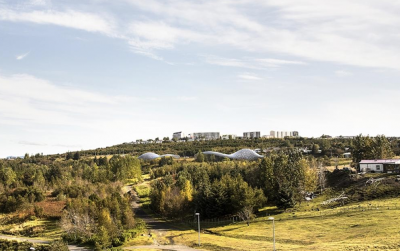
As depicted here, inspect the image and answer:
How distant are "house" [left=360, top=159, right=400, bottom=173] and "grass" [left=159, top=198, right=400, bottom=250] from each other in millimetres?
30064

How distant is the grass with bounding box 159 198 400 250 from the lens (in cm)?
5259

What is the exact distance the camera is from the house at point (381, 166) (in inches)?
4176

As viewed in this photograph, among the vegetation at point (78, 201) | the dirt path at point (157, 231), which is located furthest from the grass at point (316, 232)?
the vegetation at point (78, 201)

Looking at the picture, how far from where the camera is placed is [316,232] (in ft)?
208

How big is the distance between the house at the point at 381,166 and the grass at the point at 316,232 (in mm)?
30064

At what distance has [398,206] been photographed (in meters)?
71.4

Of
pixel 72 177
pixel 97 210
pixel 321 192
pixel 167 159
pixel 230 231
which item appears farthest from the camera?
pixel 167 159

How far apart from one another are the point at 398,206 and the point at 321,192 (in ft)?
104

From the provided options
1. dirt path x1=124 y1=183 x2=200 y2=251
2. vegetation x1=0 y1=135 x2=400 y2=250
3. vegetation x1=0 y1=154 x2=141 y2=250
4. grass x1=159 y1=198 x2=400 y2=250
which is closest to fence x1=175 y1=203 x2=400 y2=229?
grass x1=159 y1=198 x2=400 y2=250

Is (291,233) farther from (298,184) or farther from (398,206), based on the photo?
(298,184)

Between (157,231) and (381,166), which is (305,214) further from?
(381,166)

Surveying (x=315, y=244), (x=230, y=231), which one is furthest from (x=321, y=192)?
(x=315, y=244)

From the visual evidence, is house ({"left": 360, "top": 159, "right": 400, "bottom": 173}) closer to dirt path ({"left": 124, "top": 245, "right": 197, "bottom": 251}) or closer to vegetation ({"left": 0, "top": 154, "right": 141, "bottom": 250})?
dirt path ({"left": 124, "top": 245, "right": 197, "bottom": 251})

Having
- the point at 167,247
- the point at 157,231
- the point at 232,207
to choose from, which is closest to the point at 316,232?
the point at 167,247
